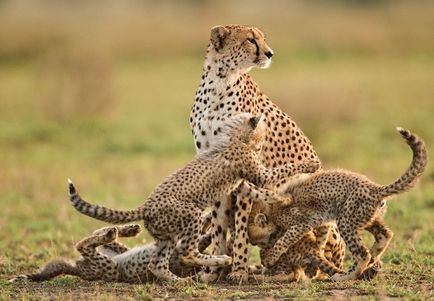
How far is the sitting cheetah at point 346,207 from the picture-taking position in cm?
612

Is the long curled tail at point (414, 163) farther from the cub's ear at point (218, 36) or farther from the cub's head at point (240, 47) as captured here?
the cub's ear at point (218, 36)

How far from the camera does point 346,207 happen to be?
20.3ft

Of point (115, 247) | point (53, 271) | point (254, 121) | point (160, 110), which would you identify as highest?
point (254, 121)

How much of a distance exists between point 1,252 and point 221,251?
205 centimetres

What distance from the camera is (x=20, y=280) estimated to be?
21.3 ft

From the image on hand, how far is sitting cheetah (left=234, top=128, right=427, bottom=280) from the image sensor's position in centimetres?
612

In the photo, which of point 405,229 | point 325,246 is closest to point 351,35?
point 405,229

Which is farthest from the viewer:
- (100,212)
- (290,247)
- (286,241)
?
(290,247)

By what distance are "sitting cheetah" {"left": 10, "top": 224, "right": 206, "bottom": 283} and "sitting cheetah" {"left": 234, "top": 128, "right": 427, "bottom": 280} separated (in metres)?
0.67

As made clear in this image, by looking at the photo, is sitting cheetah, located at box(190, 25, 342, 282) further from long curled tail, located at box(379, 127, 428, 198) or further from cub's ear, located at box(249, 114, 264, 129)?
long curled tail, located at box(379, 127, 428, 198)

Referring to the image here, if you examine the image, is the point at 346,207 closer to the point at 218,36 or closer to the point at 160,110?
the point at 218,36

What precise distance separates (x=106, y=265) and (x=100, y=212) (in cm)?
45

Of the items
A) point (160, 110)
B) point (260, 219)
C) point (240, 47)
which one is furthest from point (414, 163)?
point (160, 110)

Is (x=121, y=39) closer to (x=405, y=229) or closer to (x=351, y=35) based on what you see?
(x=351, y=35)
